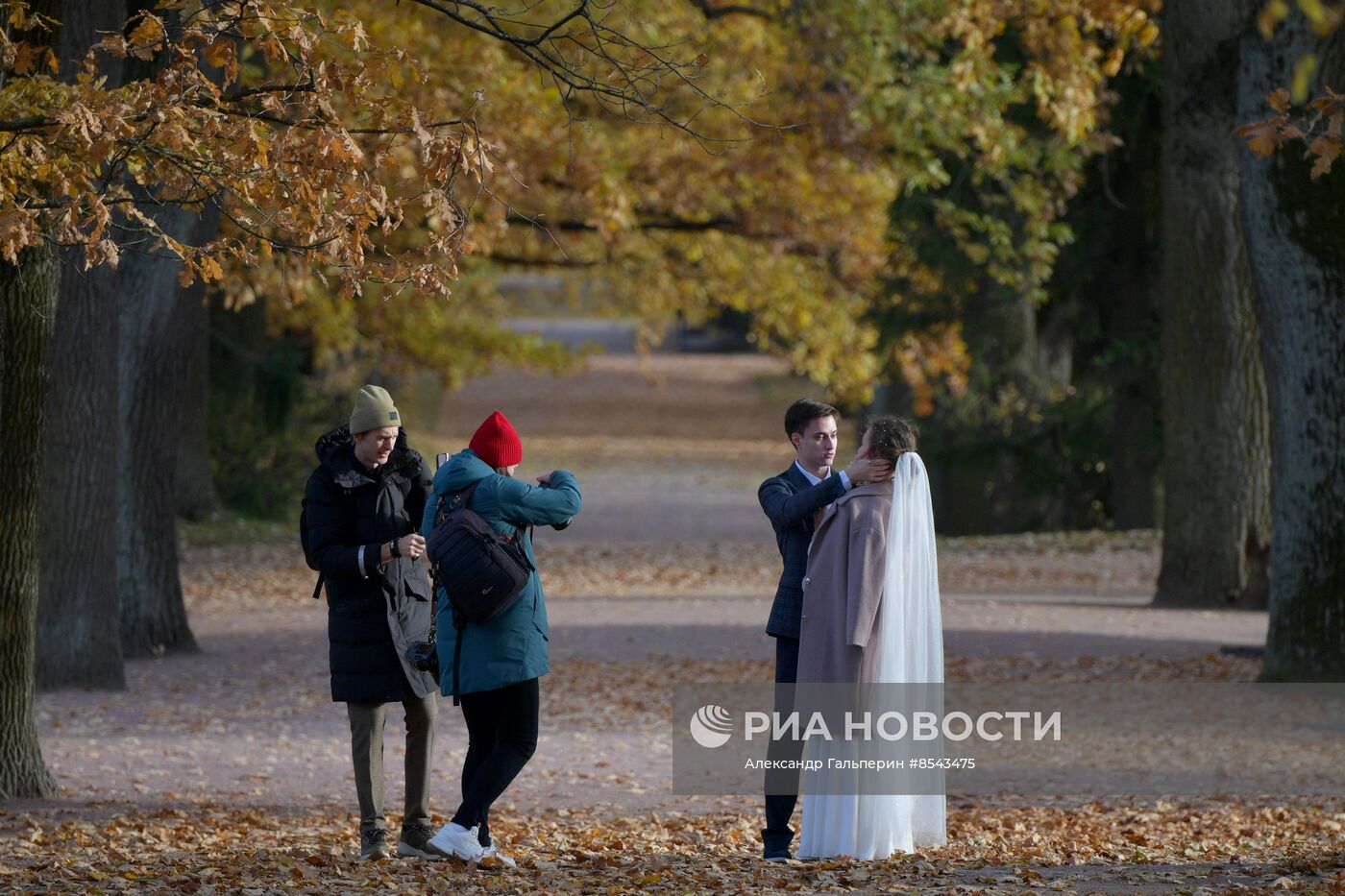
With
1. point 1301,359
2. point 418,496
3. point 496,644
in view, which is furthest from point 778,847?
point 1301,359

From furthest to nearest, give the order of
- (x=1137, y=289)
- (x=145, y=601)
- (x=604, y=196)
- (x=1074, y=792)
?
(x=1137, y=289)
(x=604, y=196)
(x=145, y=601)
(x=1074, y=792)

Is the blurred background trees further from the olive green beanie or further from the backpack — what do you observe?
the backpack

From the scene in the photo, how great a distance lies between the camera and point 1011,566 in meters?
20.1

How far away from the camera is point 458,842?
6543 mm

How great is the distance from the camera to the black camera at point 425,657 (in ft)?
21.4

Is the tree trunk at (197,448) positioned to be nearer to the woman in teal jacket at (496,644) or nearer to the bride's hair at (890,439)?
the woman in teal jacket at (496,644)

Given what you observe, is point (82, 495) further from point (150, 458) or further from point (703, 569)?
point (703, 569)

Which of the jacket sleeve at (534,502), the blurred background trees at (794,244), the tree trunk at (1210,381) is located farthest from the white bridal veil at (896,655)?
the tree trunk at (1210,381)

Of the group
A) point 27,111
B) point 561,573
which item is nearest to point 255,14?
point 27,111

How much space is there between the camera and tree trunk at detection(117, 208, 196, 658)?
12.7 metres

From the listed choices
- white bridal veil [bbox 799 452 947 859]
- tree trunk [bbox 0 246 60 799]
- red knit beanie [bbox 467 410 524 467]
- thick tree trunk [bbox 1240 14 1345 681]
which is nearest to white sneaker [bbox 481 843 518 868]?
white bridal veil [bbox 799 452 947 859]

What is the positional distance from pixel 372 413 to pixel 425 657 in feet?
3.01

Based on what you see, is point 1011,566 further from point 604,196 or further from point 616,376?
point 616,376

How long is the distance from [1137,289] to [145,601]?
45.3 feet
